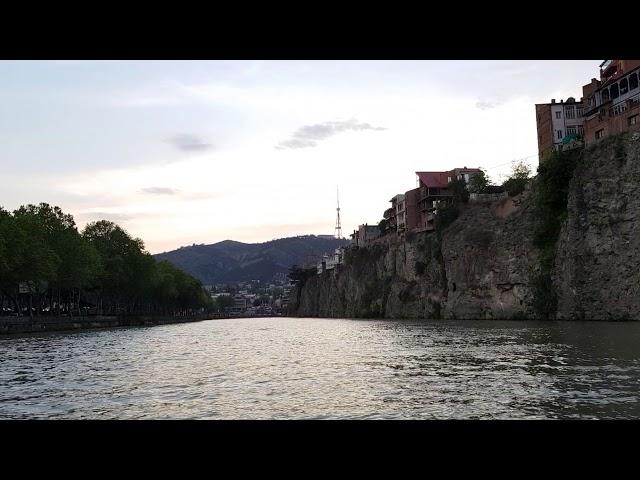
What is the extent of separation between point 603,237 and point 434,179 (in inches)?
2606

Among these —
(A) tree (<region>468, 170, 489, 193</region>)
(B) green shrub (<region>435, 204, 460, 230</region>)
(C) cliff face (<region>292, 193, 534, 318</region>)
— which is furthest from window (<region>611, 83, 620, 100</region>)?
(A) tree (<region>468, 170, 489, 193</region>)

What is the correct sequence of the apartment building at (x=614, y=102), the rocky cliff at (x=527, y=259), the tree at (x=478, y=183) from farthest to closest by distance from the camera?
the tree at (x=478, y=183) → the apartment building at (x=614, y=102) → the rocky cliff at (x=527, y=259)

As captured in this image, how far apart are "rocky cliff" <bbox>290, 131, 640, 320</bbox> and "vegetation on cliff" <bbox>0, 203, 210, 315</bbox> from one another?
162 ft

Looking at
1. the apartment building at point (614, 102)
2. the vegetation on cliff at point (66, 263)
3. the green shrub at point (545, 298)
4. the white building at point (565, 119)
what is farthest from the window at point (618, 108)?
the vegetation on cliff at point (66, 263)

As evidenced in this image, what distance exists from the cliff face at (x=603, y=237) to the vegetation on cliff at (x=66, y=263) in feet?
184

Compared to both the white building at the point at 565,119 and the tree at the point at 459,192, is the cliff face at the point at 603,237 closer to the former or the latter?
the white building at the point at 565,119

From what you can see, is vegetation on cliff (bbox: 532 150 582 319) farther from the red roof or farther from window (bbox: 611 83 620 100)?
the red roof

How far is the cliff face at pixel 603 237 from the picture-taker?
168 ft

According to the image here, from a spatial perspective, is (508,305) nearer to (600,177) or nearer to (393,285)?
(600,177)

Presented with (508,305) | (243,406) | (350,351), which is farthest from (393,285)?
(243,406)

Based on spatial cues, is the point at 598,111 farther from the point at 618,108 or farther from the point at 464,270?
the point at 464,270
